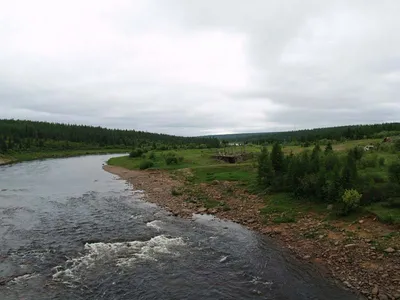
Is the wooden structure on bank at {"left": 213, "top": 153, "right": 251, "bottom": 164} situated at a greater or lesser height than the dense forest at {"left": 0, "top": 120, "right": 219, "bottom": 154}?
lesser

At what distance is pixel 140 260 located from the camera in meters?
19.7

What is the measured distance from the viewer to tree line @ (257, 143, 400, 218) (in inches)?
977

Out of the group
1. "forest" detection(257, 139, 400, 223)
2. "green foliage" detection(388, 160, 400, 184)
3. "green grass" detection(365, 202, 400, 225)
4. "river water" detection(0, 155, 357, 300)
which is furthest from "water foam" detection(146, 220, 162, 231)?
"green foliage" detection(388, 160, 400, 184)

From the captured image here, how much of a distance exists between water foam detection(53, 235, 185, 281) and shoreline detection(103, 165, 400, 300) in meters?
7.41

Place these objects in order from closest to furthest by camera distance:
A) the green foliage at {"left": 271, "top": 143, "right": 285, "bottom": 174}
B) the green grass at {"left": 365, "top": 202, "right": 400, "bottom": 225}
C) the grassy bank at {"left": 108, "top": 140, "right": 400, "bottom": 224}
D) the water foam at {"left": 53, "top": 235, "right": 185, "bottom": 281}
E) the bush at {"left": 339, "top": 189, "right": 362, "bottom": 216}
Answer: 1. the water foam at {"left": 53, "top": 235, "right": 185, "bottom": 281}
2. the green grass at {"left": 365, "top": 202, "right": 400, "bottom": 225}
3. the grassy bank at {"left": 108, "top": 140, "right": 400, "bottom": 224}
4. the bush at {"left": 339, "top": 189, "right": 362, "bottom": 216}
5. the green foliage at {"left": 271, "top": 143, "right": 285, "bottom": 174}

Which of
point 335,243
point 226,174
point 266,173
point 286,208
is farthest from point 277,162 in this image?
point 335,243

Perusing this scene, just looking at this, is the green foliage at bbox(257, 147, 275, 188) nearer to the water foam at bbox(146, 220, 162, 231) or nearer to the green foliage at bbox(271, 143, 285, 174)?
the green foliage at bbox(271, 143, 285, 174)

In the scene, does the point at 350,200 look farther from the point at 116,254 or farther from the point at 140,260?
the point at 116,254

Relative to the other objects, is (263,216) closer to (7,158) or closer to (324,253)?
(324,253)

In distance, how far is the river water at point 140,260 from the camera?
15906mm

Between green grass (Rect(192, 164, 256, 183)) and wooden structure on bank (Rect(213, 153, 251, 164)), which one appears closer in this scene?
green grass (Rect(192, 164, 256, 183))

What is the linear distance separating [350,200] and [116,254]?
16.8m

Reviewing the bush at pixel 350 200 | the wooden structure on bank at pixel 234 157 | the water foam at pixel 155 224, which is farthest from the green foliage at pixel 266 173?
the wooden structure on bank at pixel 234 157

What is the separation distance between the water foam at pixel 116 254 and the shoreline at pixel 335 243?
7.41 metres
